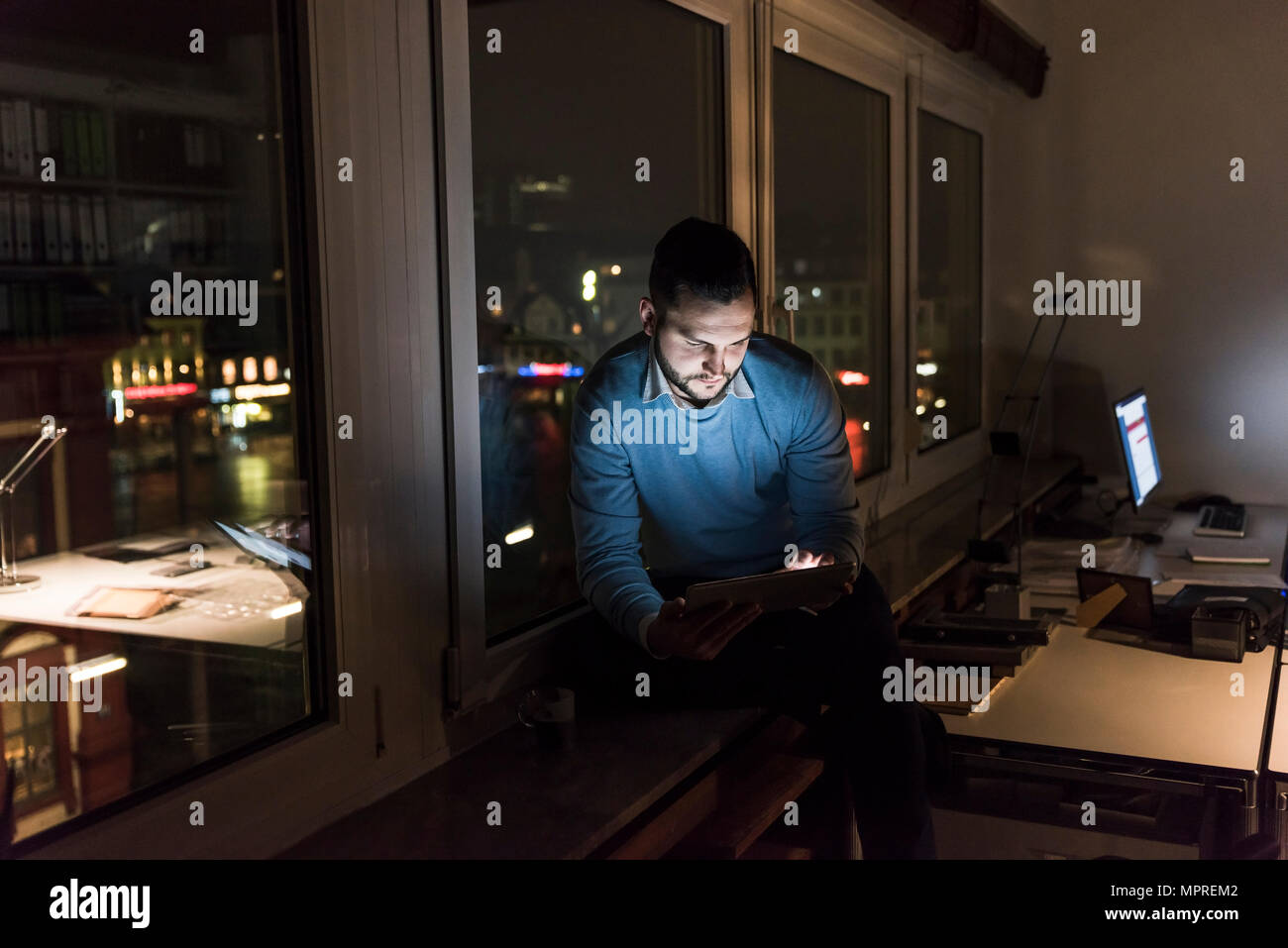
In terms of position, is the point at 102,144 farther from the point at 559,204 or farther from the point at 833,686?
the point at 833,686

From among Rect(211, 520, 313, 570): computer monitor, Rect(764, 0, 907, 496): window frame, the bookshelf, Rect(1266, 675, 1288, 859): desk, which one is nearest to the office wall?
Rect(764, 0, 907, 496): window frame

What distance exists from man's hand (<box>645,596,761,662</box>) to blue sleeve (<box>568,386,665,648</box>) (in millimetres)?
120

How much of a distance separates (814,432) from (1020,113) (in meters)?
3.25

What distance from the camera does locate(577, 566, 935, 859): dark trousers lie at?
174 cm

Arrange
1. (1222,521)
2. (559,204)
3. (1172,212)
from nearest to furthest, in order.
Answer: (559,204)
(1222,521)
(1172,212)

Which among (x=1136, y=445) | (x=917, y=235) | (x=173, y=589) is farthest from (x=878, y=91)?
(x=173, y=589)

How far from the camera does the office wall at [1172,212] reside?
420 cm

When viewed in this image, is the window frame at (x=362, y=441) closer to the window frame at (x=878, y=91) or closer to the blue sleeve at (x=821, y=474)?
the blue sleeve at (x=821, y=474)

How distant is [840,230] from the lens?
3.52m

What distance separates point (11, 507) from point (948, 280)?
3879mm

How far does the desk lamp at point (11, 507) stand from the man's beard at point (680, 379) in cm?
91

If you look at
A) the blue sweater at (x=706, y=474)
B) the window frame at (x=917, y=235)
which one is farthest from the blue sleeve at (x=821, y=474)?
the window frame at (x=917, y=235)
